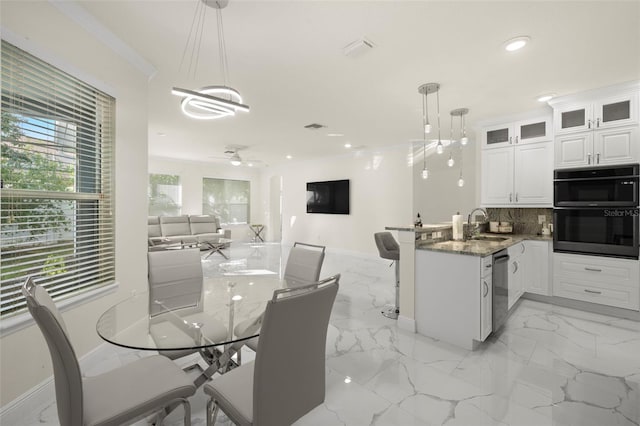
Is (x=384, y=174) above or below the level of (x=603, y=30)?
below

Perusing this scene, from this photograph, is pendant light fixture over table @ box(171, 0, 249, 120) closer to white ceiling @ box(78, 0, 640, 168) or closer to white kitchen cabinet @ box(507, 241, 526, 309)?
white ceiling @ box(78, 0, 640, 168)

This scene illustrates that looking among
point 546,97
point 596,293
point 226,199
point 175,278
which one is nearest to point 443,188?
point 546,97

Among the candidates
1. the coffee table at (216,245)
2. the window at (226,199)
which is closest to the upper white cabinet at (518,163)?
the coffee table at (216,245)

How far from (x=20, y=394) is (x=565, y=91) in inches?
217

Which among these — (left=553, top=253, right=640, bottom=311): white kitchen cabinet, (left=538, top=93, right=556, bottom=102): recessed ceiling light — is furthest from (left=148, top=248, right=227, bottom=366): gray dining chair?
(left=538, top=93, right=556, bottom=102): recessed ceiling light

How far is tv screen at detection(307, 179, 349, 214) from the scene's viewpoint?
7547 millimetres

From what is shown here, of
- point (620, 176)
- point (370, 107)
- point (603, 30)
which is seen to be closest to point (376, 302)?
point (370, 107)

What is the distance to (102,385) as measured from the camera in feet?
4.45

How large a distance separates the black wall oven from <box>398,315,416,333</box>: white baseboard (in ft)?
7.37

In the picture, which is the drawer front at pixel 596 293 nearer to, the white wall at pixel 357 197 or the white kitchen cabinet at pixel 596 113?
the white kitchen cabinet at pixel 596 113

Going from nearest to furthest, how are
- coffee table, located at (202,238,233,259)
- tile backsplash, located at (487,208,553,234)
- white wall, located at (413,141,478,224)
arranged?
tile backsplash, located at (487,208,553,234) → white wall, located at (413,141,478,224) → coffee table, located at (202,238,233,259)

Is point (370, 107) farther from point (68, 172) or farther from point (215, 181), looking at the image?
point (215, 181)

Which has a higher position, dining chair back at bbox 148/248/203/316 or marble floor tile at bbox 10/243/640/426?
dining chair back at bbox 148/248/203/316

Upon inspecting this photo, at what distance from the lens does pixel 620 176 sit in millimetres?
3201
